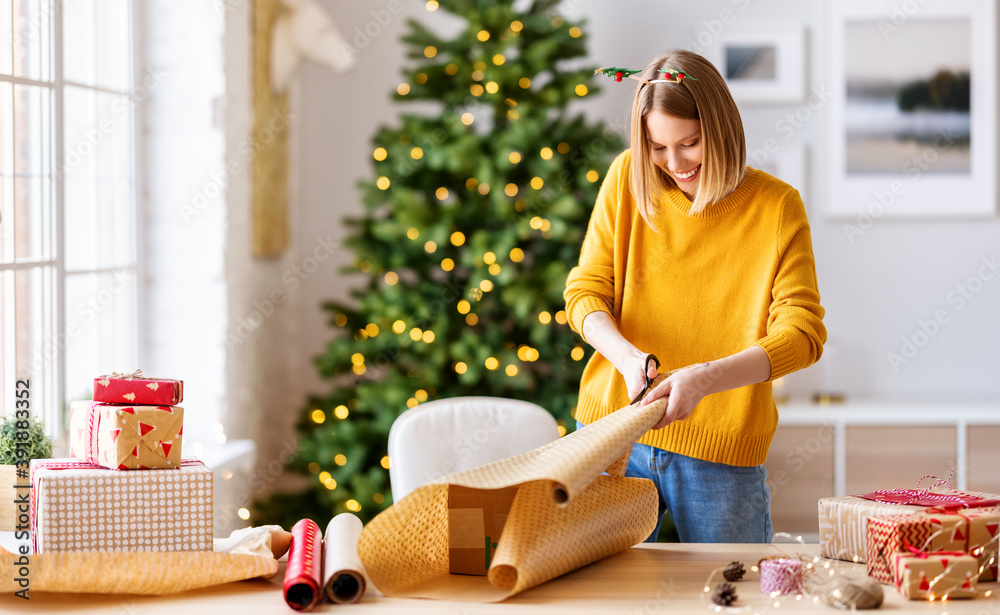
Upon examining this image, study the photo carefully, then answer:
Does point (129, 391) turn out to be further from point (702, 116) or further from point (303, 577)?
point (702, 116)

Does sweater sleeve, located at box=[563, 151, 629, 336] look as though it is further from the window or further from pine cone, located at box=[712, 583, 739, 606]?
the window

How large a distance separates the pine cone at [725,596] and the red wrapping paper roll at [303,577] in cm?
56

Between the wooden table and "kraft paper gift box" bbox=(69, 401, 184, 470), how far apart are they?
0.20 metres

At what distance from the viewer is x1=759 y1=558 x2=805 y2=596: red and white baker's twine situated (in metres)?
1.27

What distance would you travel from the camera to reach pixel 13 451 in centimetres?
156

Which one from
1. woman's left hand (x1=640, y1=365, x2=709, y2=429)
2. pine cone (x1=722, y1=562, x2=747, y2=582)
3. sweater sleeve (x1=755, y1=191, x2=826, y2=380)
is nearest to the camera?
pine cone (x1=722, y1=562, x2=747, y2=582)

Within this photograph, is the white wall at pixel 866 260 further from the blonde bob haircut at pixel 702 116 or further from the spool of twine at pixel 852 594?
the spool of twine at pixel 852 594

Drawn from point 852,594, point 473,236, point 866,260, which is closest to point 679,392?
point 852,594

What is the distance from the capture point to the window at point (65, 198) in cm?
218

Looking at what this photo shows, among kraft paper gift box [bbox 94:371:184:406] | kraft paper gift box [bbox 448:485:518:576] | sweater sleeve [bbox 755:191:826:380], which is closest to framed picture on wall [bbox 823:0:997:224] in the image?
sweater sleeve [bbox 755:191:826:380]

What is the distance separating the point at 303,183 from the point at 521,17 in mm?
1261

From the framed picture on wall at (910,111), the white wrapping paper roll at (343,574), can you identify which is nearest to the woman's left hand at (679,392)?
the white wrapping paper roll at (343,574)

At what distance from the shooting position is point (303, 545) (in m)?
1.36

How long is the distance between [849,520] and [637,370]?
0.42 m
